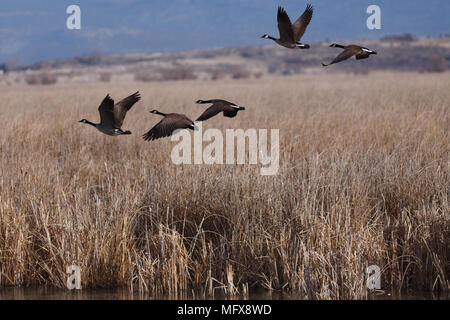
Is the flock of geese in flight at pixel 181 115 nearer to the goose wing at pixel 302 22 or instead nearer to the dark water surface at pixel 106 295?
the goose wing at pixel 302 22

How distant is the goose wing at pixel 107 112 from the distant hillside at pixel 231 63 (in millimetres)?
78286

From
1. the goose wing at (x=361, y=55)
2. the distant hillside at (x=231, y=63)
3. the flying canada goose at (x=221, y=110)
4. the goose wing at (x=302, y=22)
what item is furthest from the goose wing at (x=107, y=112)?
the distant hillside at (x=231, y=63)

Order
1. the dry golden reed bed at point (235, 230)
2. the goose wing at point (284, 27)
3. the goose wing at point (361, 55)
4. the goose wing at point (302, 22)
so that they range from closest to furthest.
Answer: the goose wing at point (361, 55) → the goose wing at point (284, 27) → the dry golden reed bed at point (235, 230) → the goose wing at point (302, 22)

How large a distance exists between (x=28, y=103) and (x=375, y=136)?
13.0 m

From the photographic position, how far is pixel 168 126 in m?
6.48

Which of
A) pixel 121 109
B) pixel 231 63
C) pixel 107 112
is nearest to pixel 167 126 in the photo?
pixel 121 109

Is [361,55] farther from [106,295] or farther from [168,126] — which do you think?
[106,295]

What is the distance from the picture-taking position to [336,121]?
13.6 m

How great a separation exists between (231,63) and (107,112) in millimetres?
103169

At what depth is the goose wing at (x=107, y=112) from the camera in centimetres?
614

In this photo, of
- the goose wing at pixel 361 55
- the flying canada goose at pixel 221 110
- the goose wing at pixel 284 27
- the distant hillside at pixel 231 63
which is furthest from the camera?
the distant hillside at pixel 231 63

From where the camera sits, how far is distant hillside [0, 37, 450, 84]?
306ft

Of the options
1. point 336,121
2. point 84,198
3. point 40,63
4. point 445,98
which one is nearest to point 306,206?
point 84,198

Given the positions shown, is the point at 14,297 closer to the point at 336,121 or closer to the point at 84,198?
the point at 84,198
